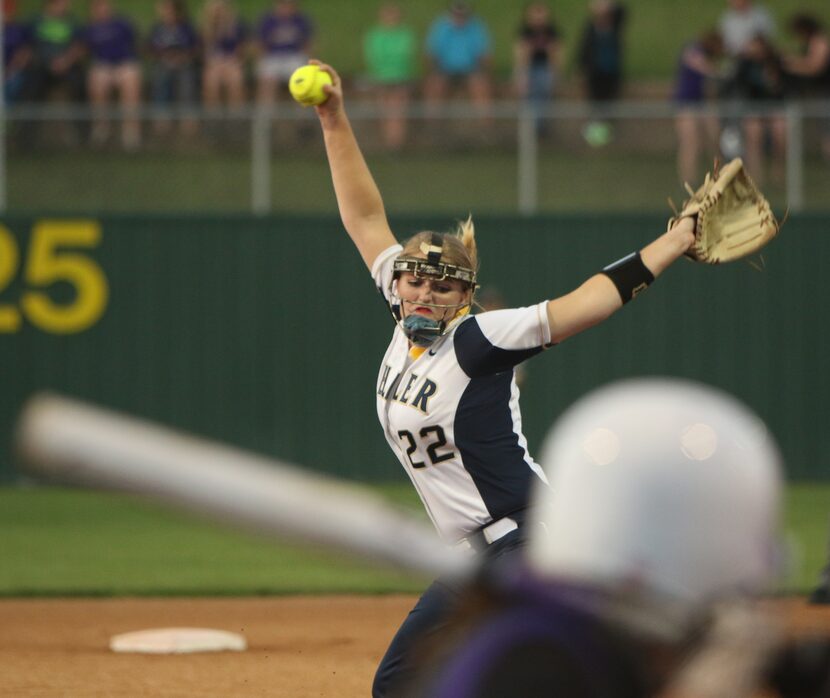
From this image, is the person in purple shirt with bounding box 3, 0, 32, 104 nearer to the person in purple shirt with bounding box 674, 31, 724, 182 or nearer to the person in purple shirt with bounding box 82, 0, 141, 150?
the person in purple shirt with bounding box 82, 0, 141, 150

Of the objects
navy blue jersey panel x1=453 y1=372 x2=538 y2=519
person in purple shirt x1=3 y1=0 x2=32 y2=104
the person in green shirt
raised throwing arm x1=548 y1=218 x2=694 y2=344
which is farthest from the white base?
the person in green shirt

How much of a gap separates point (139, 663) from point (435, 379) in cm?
349

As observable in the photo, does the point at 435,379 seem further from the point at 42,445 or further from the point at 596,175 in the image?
the point at 596,175

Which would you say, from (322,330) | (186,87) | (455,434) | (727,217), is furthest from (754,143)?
(727,217)

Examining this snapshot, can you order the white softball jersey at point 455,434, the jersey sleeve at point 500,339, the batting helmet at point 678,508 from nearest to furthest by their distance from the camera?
the batting helmet at point 678,508
the jersey sleeve at point 500,339
the white softball jersey at point 455,434

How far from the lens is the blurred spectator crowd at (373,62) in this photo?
17047 mm

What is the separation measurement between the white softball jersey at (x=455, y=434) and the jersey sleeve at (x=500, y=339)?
Result: 6cm

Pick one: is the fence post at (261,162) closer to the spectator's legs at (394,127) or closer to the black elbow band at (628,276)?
the spectator's legs at (394,127)

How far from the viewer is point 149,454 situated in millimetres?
1592

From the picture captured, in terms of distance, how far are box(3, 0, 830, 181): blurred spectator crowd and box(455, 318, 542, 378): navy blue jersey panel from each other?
38.5 ft

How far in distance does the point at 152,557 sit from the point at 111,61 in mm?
7780

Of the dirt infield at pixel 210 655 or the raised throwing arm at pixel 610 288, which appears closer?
the raised throwing arm at pixel 610 288

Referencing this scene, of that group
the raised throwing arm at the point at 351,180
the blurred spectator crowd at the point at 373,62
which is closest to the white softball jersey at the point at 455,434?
the raised throwing arm at the point at 351,180

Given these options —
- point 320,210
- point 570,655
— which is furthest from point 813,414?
point 570,655
